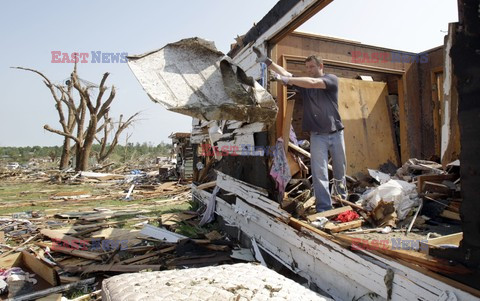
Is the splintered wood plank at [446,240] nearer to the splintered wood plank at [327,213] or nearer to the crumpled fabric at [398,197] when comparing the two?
the crumpled fabric at [398,197]

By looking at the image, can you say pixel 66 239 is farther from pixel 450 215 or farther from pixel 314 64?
pixel 450 215

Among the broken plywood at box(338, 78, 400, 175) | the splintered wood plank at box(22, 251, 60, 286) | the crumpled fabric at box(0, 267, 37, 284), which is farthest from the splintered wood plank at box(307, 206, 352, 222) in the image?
the crumpled fabric at box(0, 267, 37, 284)

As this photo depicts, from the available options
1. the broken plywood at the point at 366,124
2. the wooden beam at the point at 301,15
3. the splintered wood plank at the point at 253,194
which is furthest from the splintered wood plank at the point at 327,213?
the broken plywood at the point at 366,124

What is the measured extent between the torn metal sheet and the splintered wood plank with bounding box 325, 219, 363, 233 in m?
1.58

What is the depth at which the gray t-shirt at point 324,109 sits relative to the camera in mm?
4031

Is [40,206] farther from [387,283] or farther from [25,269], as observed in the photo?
[387,283]

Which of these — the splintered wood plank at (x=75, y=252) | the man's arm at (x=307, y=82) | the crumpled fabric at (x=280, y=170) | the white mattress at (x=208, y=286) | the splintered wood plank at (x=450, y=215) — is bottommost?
the splintered wood plank at (x=75, y=252)

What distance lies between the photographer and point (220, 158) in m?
6.97

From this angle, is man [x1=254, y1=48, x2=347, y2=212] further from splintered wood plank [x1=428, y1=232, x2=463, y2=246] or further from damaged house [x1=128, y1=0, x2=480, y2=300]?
splintered wood plank [x1=428, y1=232, x2=463, y2=246]

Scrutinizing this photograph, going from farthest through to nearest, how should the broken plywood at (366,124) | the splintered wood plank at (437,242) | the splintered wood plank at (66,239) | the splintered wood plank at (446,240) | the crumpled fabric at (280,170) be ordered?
the broken plywood at (366,124)
the splintered wood plank at (66,239)
the crumpled fabric at (280,170)
the splintered wood plank at (446,240)
the splintered wood plank at (437,242)

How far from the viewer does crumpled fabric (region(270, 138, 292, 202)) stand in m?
4.28

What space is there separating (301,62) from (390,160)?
120 inches

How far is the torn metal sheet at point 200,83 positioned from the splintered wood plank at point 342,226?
1.58 metres

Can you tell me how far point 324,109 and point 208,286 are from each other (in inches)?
111
